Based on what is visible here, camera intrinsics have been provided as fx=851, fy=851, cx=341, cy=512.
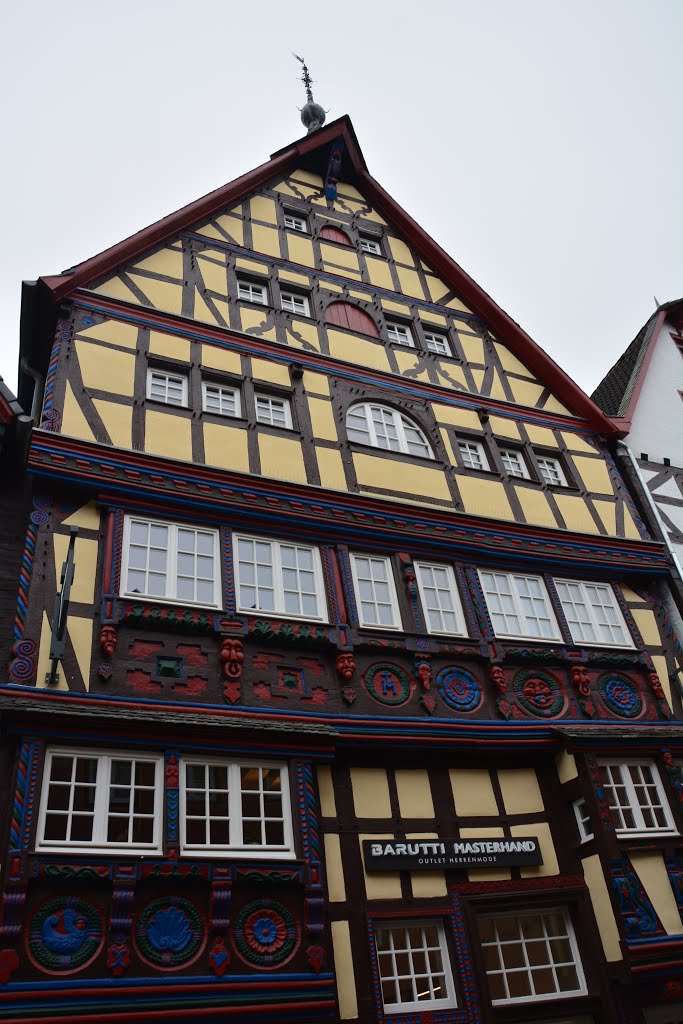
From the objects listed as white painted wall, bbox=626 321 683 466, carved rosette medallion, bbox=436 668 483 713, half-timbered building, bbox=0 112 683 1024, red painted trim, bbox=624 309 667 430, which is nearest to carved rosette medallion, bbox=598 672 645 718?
half-timbered building, bbox=0 112 683 1024

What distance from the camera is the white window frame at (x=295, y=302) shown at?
48.5 ft

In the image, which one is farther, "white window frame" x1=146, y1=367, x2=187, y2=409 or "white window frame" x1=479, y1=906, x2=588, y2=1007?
"white window frame" x1=146, y1=367, x2=187, y2=409

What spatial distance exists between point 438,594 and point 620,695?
2930 mm

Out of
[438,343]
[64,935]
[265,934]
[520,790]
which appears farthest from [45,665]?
[438,343]

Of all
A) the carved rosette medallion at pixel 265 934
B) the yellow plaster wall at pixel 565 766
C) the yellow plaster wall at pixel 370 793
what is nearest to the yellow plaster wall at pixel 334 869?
the yellow plaster wall at pixel 370 793

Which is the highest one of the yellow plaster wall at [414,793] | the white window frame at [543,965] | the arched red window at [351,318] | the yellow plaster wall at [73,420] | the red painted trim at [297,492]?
the arched red window at [351,318]

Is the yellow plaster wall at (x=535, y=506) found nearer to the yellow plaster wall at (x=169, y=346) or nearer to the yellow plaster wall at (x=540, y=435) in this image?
the yellow plaster wall at (x=540, y=435)

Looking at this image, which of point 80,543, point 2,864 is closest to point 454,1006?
point 2,864

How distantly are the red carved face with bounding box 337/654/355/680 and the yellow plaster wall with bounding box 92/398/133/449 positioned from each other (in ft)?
12.5

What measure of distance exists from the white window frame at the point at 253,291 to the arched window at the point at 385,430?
2674 mm

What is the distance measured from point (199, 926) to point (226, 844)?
30.6 inches

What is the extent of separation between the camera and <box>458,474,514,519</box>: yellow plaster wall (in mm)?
13242

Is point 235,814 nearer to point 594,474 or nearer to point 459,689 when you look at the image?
point 459,689

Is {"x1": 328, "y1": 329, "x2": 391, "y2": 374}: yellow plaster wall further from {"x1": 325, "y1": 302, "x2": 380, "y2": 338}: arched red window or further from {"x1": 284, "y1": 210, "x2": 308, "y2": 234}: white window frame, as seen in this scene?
{"x1": 284, "y1": 210, "x2": 308, "y2": 234}: white window frame
